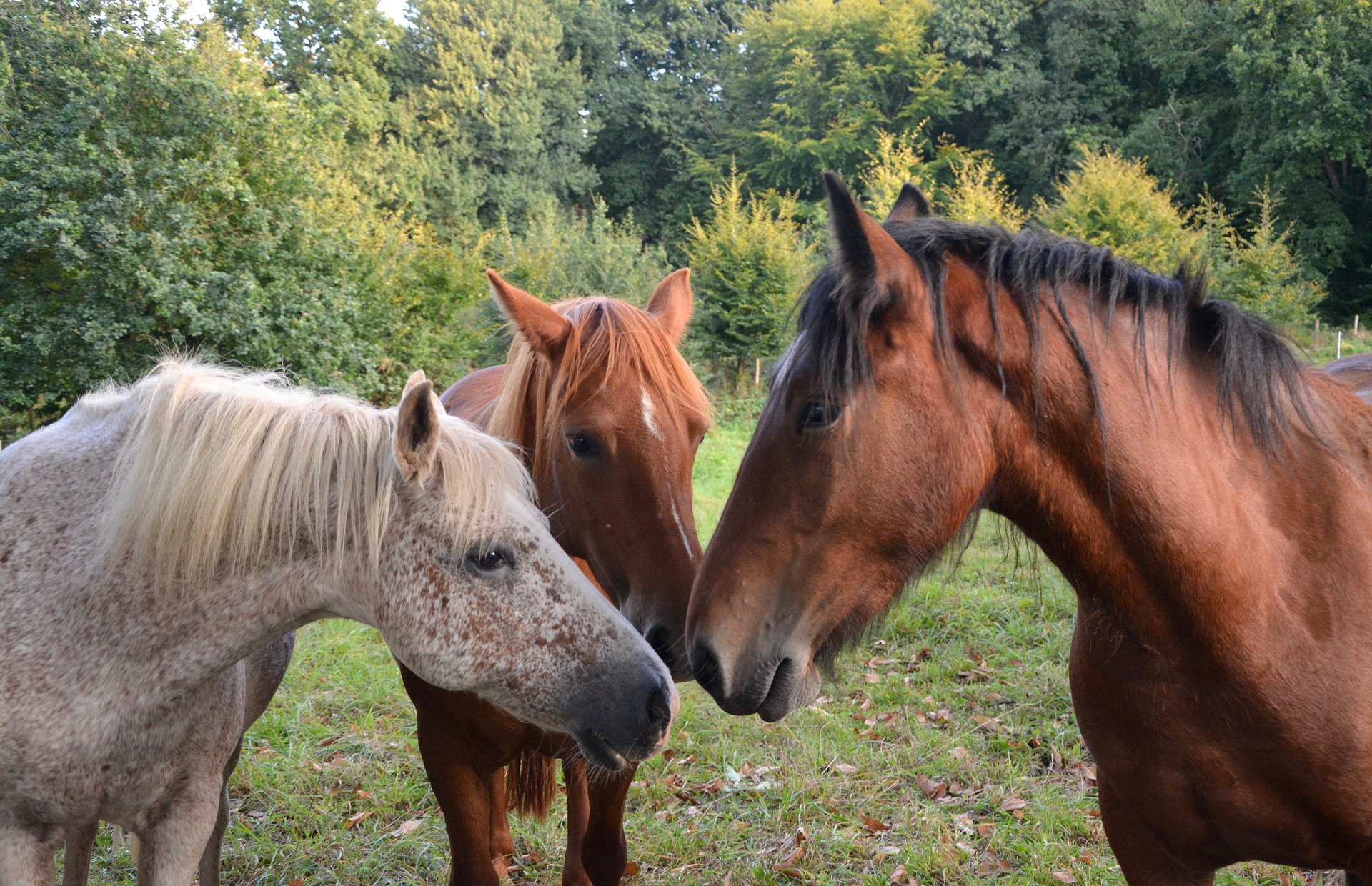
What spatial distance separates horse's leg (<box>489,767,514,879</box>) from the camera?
3.35m

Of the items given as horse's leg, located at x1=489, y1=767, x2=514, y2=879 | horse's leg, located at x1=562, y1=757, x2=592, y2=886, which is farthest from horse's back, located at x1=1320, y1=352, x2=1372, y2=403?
horse's leg, located at x1=489, y1=767, x2=514, y2=879

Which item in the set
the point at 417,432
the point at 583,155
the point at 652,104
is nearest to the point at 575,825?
the point at 417,432

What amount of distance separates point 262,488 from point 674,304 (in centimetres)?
171

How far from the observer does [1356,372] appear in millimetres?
2686

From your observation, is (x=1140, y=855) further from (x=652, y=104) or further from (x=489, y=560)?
Result: (x=652, y=104)

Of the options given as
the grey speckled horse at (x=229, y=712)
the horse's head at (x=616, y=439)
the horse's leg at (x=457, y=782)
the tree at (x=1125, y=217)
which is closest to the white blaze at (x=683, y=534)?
the horse's head at (x=616, y=439)

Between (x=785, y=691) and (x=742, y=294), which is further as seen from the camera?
(x=742, y=294)

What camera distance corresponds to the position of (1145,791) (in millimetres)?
1748

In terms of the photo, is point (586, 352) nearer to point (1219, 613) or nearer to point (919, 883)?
point (1219, 613)

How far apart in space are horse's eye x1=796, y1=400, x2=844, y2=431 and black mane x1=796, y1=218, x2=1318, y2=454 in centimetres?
2

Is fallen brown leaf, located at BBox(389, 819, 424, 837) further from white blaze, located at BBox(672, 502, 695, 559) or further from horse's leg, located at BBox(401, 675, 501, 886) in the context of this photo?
white blaze, located at BBox(672, 502, 695, 559)

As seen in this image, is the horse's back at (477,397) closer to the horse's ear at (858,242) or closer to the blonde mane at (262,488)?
the blonde mane at (262,488)

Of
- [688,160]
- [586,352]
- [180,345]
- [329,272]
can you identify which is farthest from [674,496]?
[688,160]

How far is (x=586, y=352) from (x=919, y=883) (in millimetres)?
2412
